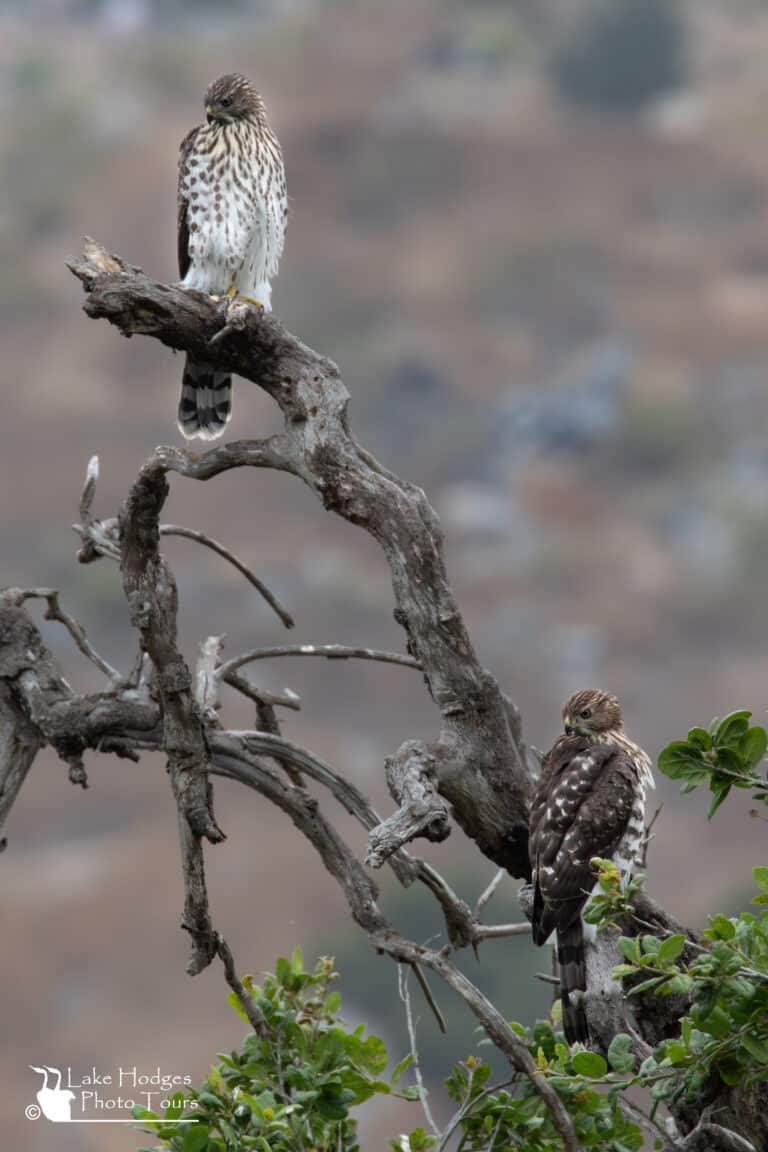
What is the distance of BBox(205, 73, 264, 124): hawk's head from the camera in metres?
6.76

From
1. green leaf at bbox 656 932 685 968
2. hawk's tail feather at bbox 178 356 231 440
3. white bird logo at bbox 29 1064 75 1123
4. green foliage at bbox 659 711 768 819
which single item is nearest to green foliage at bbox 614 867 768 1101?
green leaf at bbox 656 932 685 968

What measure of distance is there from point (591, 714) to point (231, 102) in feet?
10.3

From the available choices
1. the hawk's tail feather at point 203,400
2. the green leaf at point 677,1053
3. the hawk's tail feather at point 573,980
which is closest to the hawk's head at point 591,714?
the hawk's tail feather at point 573,980

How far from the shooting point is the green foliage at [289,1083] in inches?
147

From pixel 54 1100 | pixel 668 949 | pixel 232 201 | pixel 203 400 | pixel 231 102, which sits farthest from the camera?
pixel 231 102

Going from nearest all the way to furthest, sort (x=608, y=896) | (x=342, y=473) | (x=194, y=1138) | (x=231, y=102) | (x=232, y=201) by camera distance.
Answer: (x=608, y=896) < (x=194, y=1138) < (x=342, y=473) < (x=232, y=201) < (x=231, y=102)

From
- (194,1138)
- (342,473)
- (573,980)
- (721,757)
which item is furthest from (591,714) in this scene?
(194,1138)

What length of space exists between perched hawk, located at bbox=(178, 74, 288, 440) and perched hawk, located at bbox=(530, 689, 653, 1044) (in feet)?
8.01

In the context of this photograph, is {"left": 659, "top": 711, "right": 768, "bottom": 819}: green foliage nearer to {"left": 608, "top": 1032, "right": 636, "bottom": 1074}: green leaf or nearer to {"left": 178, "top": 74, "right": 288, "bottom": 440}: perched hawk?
{"left": 608, "top": 1032, "right": 636, "bottom": 1074}: green leaf

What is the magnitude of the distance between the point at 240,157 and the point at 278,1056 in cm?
398

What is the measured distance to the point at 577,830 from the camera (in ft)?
15.9

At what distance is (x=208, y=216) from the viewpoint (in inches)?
257

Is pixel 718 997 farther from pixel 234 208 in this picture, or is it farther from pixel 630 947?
pixel 234 208

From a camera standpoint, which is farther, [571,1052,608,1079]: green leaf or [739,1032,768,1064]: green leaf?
[571,1052,608,1079]: green leaf
